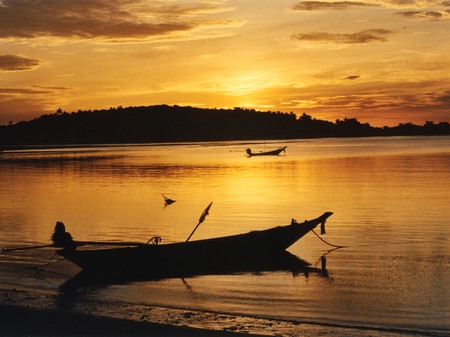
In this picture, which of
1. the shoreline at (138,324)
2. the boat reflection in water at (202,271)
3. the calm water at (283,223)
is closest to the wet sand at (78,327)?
the shoreline at (138,324)

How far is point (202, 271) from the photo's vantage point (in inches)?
736

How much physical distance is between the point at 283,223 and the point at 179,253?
1231 centimetres

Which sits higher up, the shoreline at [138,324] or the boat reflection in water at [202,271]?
the shoreline at [138,324]

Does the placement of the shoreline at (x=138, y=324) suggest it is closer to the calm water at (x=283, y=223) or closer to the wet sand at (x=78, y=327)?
the wet sand at (x=78, y=327)

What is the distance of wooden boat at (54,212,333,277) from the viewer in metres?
17.7

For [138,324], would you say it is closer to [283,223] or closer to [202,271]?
[202,271]

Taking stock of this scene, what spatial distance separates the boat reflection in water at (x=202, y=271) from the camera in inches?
692

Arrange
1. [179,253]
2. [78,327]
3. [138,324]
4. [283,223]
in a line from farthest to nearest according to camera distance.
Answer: [283,223] < [179,253] < [138,324] < [78,327]

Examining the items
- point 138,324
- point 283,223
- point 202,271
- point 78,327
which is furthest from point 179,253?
point 283,223

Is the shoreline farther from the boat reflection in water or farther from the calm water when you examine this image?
the boat reflection in water

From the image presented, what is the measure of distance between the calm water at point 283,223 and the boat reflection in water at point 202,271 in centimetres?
47

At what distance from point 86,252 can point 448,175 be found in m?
45.3

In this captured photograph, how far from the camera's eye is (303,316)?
13859mm

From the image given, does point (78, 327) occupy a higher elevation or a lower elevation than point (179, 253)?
lower
